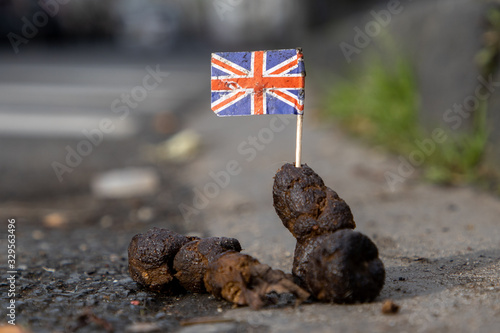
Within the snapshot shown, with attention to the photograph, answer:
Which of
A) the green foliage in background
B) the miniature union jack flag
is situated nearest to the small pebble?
the miniature union jack flag

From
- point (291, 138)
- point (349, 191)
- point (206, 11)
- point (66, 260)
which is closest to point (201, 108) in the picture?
point (291, 138)

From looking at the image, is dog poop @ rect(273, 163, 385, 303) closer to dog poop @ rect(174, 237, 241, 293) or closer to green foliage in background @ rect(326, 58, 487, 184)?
dog poop @ rect(174, 237, 241, 293)

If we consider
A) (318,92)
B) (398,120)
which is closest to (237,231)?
(398,120)

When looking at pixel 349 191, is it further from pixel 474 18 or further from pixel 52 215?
pixel 52 215

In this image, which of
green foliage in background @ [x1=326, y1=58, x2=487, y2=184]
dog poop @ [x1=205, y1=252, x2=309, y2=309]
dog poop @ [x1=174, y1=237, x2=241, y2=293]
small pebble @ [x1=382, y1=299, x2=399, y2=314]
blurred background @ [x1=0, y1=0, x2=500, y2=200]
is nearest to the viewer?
small pebble @ [x1=382, y1=299, x2=399, y2=314]

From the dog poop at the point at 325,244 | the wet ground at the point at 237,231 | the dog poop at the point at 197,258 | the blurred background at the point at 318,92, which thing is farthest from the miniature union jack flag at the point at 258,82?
the blurred background at the point at 318,92

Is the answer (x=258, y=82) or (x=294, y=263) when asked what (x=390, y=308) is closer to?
(x=294, y=263)
